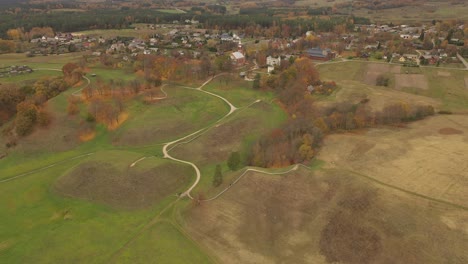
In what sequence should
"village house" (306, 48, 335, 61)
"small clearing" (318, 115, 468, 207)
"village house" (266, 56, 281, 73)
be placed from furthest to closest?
"village house" (306, 48, 335, 61) → "village house" (266, 56, 281, 73) → "small clearing" (318, 115, 468, 207)

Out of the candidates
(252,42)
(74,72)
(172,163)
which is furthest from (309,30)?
(172,163)

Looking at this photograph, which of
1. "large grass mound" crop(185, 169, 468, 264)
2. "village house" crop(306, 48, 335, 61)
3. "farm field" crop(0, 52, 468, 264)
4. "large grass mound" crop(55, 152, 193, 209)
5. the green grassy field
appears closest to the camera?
"large grass mound" crop(185, 169, 468, 264)

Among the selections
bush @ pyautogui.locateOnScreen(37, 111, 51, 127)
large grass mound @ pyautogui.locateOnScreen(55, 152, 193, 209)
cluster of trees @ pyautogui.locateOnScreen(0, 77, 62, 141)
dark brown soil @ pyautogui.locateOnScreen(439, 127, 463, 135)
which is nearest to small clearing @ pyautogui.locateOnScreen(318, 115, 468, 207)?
dark brown soil @ pyautogui.locateOnScreen(439, 127, 463, 135)

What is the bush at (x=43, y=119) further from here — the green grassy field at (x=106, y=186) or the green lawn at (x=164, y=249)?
the green lawn at (x=164, y=249)

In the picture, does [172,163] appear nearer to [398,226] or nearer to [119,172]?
[119,172]

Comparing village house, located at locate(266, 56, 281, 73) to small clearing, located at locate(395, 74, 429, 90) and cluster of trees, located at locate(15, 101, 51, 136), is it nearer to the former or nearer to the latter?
small clearing, located at locate(395, 74, 429, 90)

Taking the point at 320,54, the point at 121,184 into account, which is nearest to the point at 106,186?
the point at 121,184
